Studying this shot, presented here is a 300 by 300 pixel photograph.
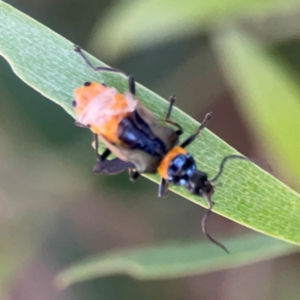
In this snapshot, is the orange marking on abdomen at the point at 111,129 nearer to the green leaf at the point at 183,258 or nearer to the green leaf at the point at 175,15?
the green leaf at the point at 175,15

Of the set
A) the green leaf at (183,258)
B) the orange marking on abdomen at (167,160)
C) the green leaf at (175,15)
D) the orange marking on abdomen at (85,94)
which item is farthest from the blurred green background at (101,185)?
the orange marking on abdomen at (85,94)

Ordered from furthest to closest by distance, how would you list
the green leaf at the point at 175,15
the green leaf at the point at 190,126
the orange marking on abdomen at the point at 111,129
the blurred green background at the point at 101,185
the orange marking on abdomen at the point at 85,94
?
the blurred green background at the point at 101,185, the green leaf at the point at 175,15, the orange marking on abdomen at the point at 111,129, the orange marking on abdomen at the point at 85,94, the green leaf at the point at 190,126

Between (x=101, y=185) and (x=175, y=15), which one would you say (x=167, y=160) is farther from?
(x=101, y=185)

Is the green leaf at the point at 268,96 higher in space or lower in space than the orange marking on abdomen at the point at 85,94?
higher

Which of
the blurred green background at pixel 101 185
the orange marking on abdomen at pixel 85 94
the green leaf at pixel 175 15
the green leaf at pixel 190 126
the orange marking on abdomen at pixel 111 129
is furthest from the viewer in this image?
the blurred green background at pixel 101 185

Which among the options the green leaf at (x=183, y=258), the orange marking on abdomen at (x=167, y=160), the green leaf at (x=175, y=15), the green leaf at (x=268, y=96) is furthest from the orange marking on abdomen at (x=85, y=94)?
the green leaf at (x=183, y=258)

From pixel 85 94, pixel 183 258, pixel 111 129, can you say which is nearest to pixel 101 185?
pixel 183 258

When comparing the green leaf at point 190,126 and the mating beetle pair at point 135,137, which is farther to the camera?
Answer: the mating beetle pair at point 135,137

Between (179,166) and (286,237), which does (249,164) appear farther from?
(179,166)
